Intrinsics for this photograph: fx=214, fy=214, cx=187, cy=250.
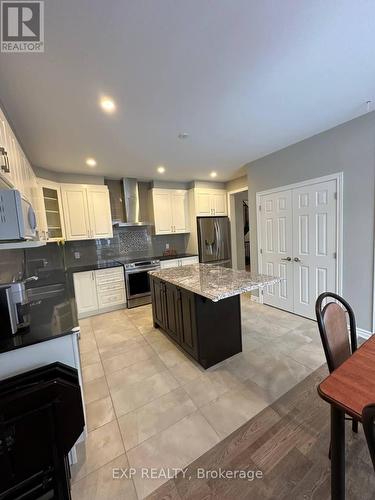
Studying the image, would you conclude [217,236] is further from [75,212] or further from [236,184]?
[75,212]

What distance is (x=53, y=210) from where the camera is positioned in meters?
3.64

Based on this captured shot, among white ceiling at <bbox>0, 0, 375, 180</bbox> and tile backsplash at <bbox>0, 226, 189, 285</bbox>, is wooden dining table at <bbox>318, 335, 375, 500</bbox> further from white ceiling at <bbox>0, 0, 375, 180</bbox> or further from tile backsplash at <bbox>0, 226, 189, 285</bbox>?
tile backsplash at <bbox>0, 226, 189, 285</bbox>

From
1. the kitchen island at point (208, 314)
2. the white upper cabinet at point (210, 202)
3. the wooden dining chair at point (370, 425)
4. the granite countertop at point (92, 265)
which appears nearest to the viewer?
the wooden dining chair at point (370, 425)

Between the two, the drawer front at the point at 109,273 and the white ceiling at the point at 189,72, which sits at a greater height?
the white ceiling at the point at 189,72

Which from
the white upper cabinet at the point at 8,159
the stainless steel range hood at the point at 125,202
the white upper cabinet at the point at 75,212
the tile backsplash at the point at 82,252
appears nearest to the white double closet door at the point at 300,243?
the tile backsplash at the point at 82,252

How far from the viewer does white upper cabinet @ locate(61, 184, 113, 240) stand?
149 inches

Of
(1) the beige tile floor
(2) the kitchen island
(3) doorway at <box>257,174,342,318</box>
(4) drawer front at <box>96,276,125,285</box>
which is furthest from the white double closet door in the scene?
(4) drawer front at <box>96,276,125,285</box>

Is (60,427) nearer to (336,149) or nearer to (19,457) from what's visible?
(19,457)

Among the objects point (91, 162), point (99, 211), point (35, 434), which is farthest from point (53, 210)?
point (35, 434)

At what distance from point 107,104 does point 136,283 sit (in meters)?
3.01

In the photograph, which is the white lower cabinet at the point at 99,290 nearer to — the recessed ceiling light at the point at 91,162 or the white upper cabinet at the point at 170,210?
the white upper cabinet at the point at 170,210

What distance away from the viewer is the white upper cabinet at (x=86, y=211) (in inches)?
149

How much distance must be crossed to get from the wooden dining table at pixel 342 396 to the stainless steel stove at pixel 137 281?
3.55 metres

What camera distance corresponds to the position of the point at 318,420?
157cm
